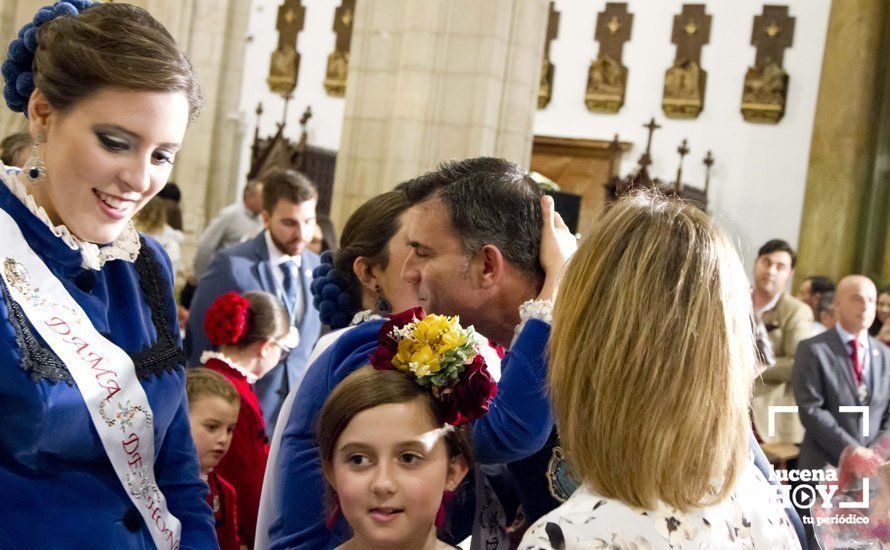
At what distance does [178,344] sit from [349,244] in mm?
851

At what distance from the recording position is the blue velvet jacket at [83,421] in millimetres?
1782

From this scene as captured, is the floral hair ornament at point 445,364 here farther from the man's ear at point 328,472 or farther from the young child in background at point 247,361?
the young child in background at point 247,361

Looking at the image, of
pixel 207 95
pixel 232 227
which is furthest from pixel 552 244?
pixel 207 95

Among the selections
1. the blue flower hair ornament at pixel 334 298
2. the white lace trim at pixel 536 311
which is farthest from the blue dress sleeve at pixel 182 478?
the blue flower hair ornament at pixel 334 298

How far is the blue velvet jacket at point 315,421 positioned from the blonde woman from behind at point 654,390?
1.24ft

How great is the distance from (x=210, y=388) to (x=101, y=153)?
1981 millimetres

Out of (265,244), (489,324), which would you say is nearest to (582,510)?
(489,324)

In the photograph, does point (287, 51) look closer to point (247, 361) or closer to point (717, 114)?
point (717, 114)

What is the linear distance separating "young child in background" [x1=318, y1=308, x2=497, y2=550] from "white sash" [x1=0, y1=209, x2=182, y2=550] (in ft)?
1.00

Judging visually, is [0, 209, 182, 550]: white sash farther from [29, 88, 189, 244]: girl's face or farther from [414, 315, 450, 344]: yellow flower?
[414, 315, 450, 344]: yellow flower

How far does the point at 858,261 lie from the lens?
37.1 ft

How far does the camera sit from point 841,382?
6.12 metres

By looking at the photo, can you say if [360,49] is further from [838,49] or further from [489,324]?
[489,324]

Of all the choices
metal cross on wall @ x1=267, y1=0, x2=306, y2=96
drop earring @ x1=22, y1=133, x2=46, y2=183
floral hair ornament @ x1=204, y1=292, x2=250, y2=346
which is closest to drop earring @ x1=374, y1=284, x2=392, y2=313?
drop earring @ x1=22, y1=133, x2=46, y2=183
